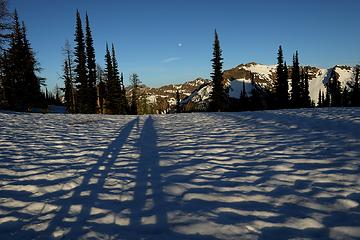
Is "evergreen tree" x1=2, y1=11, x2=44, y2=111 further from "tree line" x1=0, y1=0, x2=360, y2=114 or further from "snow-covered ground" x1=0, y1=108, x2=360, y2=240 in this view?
"snow-covered ground" x1=0, y1=108, x2=360, y2=240

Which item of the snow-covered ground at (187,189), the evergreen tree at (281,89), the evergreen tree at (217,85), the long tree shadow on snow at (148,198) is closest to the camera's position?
the snow-covered ground at (187,189)

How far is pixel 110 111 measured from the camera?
49094 millimetres

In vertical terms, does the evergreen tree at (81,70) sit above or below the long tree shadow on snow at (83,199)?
above

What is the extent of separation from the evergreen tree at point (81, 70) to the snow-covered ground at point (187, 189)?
3478 centimetres

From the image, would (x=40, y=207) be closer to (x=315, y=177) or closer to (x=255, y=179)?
(x=255, y=179)

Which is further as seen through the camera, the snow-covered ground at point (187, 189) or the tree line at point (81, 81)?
the tree line at point (81, 81)

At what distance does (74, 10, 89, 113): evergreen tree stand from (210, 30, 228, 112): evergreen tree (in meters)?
23.7

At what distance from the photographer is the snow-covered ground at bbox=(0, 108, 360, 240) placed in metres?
3.68

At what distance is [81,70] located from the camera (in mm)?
42312

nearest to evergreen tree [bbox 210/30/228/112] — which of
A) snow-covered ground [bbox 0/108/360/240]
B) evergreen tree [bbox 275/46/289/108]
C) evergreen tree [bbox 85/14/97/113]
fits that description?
evergreen tree [bbox 275/46/289/108]

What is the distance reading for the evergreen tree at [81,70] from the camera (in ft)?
137

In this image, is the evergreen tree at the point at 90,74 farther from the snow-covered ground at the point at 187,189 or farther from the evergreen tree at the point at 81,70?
the snow-covered ground at the point at 187,189

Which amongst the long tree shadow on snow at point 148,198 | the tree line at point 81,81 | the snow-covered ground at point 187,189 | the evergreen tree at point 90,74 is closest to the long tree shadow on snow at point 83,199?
the snow-covered ground at point 187,189

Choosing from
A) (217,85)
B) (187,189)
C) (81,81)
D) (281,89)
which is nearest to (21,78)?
(81,81)
